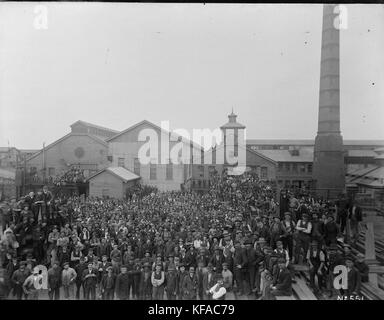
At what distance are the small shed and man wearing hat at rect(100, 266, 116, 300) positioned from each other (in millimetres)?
993

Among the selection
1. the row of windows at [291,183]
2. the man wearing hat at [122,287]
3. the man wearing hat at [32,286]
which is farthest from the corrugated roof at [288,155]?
the man wearing hat at [32,286]

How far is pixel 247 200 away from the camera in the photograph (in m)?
3.89

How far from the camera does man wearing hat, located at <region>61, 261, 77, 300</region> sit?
11.9 feet

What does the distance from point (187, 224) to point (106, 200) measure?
119 cm

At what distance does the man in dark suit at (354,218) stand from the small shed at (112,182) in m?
2.94

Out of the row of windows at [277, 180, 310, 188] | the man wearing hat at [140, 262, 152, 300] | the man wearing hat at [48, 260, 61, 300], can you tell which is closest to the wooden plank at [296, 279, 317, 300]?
the row of windows at [277, 180, 310, 188]

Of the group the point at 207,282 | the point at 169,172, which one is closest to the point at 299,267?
the point at 207,282

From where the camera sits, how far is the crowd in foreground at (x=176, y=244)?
3598 mm

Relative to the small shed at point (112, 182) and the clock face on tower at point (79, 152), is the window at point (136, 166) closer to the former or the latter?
the small shed at point (112, 182)

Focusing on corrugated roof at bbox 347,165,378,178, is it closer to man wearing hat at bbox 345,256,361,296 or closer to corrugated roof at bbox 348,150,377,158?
corrugated roof at bbox 348,150,377,158

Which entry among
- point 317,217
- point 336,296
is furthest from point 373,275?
point 317,217

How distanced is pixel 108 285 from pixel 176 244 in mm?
1000

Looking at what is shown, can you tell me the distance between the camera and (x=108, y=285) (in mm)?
3584

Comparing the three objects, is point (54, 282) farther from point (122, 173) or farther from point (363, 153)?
point (363, 153)
